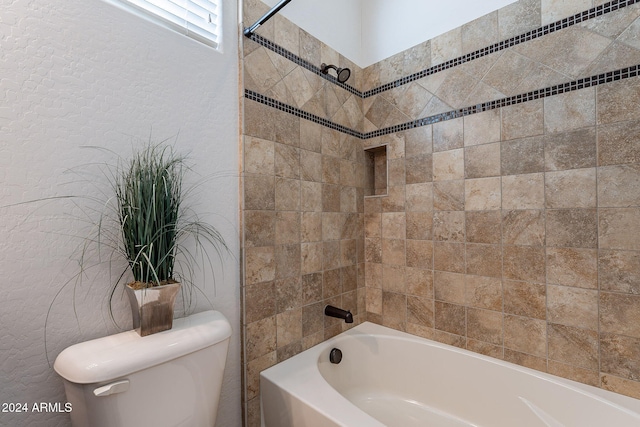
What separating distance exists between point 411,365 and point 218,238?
1.36 meters

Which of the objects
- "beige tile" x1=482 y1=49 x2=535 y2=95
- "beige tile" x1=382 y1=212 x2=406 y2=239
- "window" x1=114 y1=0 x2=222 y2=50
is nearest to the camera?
"window" x1=114 y1=0 x2=222 y2=50

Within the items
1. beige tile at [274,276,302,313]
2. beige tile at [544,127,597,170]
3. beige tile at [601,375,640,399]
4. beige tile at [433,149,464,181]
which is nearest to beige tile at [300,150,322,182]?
beige tile at [274,276,302,313]

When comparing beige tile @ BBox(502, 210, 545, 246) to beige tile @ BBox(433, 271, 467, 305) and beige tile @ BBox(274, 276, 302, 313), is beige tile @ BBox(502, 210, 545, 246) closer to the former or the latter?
beige tile @ BBox(433, 271, 467, 305)

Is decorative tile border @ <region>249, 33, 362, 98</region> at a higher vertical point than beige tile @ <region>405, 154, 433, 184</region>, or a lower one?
higher

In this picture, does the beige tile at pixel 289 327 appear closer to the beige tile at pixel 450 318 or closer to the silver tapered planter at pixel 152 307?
the silver tapered planter at pixel 152 307

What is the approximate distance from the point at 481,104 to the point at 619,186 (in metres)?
0.71

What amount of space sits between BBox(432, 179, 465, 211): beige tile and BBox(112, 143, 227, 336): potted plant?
1.39m

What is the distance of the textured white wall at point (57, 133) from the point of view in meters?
0.81

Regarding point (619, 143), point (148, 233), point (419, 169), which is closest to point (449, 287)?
point (419, 169)

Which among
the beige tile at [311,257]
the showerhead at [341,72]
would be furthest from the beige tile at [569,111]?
the beige tile at [311,257]

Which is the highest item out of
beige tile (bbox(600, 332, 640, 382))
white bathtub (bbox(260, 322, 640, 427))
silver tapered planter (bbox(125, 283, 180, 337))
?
silver tapered planter (bbox(125, 283, 180, 337))

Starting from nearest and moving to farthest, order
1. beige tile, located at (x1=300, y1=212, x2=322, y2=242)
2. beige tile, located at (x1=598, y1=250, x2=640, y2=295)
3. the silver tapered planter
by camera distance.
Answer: the silver tapered planter, beige tile, located at (x1=598, y1=250, x2=640, y2=295), beige tile, located at (x1=300, y1=212, x2=322, y2=242)

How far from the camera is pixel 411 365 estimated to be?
5.66 feet

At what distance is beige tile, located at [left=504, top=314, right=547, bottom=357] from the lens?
140 cm
